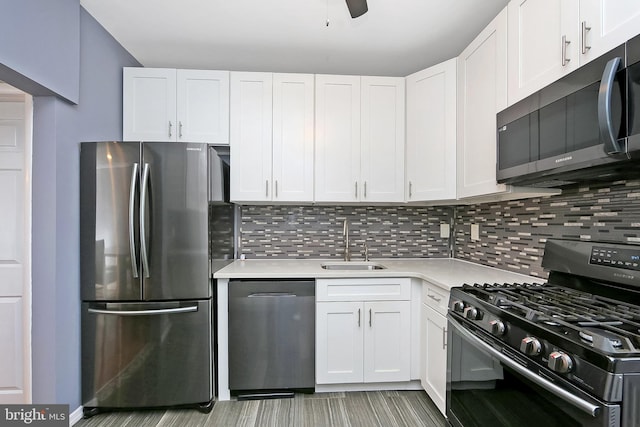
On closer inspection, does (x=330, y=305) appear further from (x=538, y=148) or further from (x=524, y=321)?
(x=538, y=148)

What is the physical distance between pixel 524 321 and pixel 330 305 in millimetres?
1304

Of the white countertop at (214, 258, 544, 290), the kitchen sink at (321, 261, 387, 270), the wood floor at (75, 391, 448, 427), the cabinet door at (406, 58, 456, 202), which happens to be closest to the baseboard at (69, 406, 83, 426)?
the wood floor at (75, 391, 448, 427)

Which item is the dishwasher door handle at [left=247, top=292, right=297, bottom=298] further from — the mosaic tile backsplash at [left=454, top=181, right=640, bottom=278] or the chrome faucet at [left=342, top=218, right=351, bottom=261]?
the mosaic tile backsplash at [left=454, top=181, right=640, bottom=278]

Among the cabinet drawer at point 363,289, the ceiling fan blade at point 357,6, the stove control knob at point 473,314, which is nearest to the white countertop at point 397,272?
the cabinet drawer at point 363,289

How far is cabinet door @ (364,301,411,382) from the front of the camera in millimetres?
2184

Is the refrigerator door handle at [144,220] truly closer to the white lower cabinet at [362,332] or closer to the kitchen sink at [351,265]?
the white lower cabinet at [362,332]

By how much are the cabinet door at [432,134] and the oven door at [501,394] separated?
1.04 m

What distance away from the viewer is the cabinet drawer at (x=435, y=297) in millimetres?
1846

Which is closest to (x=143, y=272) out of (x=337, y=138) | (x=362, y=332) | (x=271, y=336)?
(x=271, y=336)

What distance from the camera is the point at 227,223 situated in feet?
8.21

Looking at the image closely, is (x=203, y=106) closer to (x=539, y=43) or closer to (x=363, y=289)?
(x=363, y=289)

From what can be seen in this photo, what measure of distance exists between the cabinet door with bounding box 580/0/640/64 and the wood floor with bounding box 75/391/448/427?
196 centimetres

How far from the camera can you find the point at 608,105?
1000mm

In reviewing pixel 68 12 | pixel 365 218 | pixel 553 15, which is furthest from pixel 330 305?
pixel 68 12
